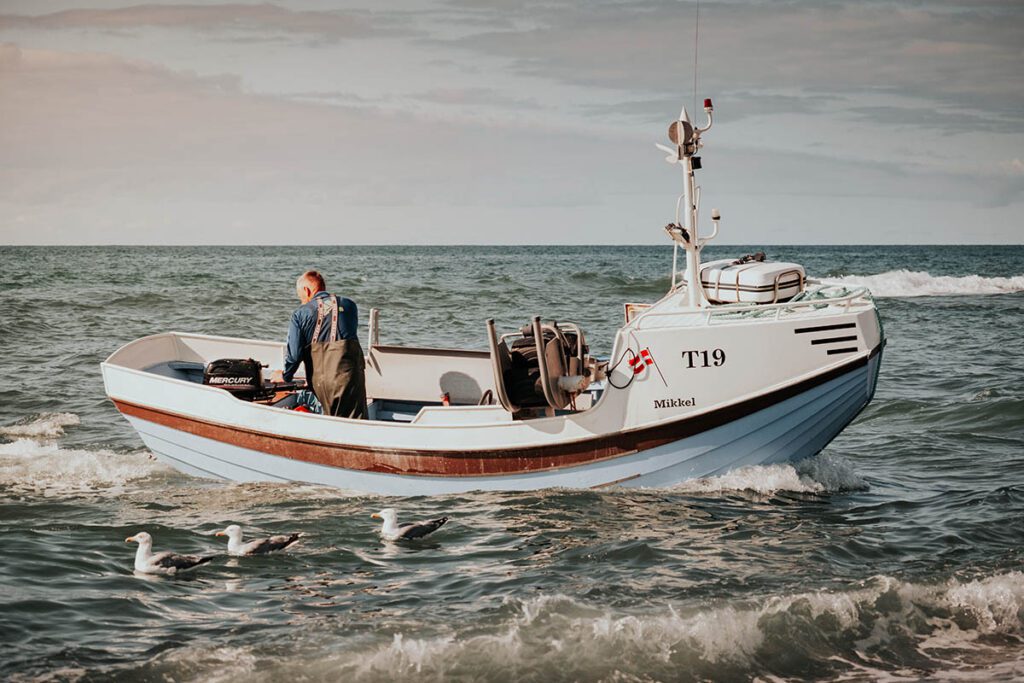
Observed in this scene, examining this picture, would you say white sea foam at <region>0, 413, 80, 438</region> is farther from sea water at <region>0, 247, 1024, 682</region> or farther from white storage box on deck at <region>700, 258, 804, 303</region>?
white storage box on deck at <region>700, 258, 804, 303</region>

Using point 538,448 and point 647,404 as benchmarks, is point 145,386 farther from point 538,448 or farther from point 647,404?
point 647,404

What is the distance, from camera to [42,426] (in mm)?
13320

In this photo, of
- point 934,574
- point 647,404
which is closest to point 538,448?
point 647,404

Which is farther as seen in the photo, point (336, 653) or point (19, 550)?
point (19, 550)

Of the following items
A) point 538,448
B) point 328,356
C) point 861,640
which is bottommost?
point 861,640

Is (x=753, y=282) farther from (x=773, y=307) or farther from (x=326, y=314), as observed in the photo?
(x=326, y=314)

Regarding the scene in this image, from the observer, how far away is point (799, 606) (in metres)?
7.09

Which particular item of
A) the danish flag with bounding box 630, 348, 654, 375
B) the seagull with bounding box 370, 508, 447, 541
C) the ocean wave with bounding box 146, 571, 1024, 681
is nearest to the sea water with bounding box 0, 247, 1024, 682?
the ocean wave with bounding box 146, 571, 1024, 681

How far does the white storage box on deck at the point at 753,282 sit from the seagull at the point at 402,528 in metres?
3.33

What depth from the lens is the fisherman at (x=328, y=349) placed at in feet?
31.4

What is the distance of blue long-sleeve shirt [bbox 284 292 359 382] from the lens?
956 centimetres

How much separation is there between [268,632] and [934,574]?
482 cm

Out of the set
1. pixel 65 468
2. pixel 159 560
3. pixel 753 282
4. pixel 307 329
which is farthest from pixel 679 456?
pixel 65 468

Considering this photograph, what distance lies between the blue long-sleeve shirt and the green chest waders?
4 cm
